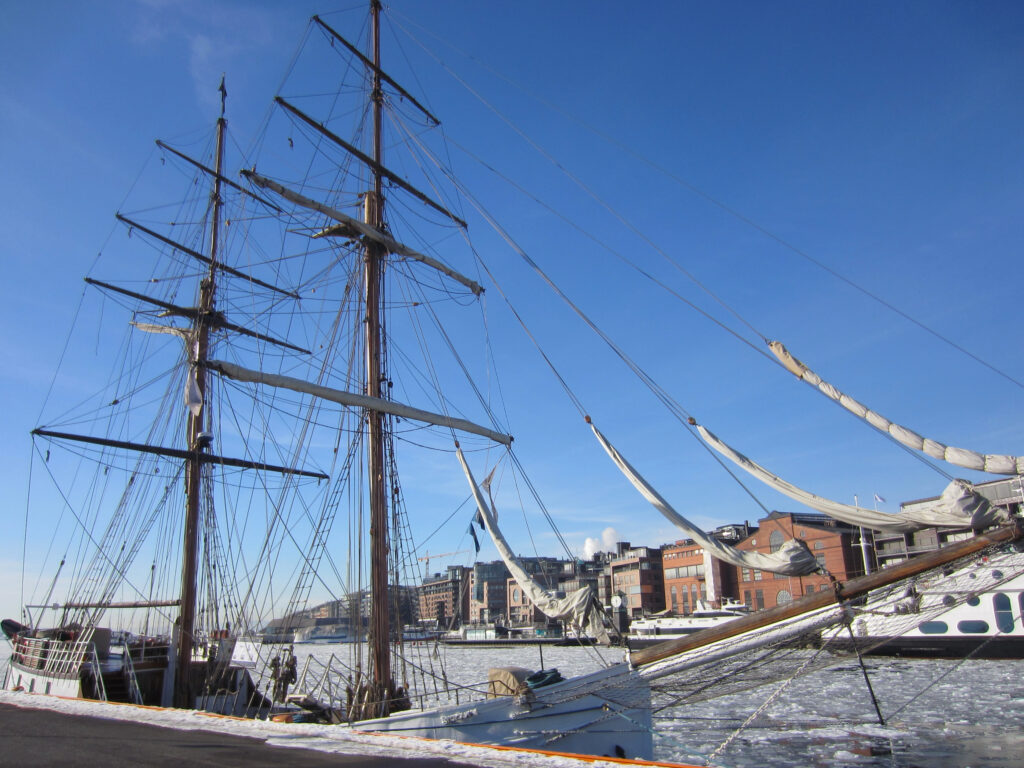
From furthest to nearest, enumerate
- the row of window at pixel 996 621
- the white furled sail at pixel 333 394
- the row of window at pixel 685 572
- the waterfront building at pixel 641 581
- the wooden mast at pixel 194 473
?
the waterfront building at pixel 641 581 → the row of window at pixel 685 572 → the row of window at pixel 996 621 → the wooden mast at pixel 194 473 → the white furled sail at pixel 333 394

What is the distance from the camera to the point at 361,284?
19125 millimetres

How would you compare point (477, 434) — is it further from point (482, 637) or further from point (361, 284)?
point (482, 637)

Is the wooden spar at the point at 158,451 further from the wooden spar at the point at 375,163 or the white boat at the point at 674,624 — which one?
the white boat at the point at 674,624

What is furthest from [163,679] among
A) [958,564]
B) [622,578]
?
[622,578]

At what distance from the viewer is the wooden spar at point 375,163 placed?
19.0 meters

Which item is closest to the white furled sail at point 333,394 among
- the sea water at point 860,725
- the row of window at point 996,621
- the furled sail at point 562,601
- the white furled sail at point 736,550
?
the furled sail at point 562,601

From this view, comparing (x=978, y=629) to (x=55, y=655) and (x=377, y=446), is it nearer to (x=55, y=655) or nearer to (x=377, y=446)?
(x=377, y=446)

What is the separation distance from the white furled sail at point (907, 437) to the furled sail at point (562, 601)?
5333mm

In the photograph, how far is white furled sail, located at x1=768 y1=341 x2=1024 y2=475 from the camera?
8.57 meters

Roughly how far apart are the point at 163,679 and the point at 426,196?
17603 mm

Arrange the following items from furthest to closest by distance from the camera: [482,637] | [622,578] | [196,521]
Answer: [482,637], [622,578], [196,521]

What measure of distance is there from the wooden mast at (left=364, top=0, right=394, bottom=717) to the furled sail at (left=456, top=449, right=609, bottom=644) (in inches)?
125

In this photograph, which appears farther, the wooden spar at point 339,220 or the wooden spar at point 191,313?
the wooden spar at point 191,313

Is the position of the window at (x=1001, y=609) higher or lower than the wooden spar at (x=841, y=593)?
lower
